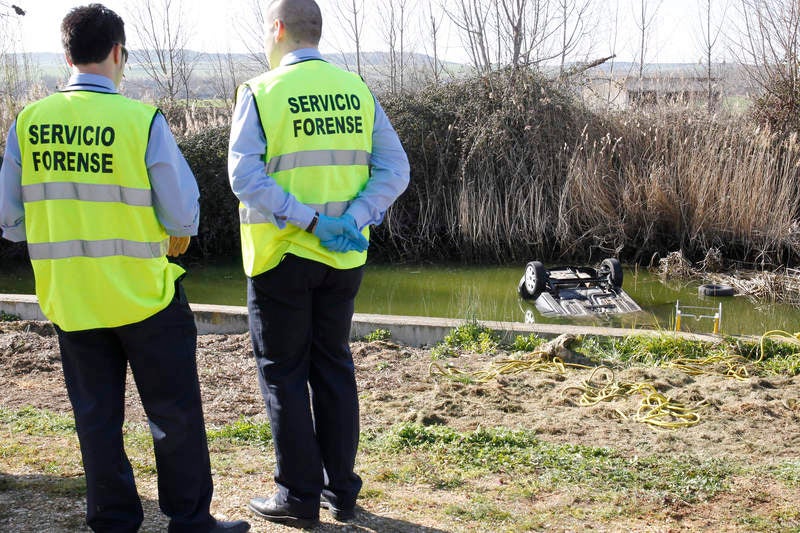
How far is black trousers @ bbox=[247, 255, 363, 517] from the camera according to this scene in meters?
3.44

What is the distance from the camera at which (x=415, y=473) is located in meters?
4.36

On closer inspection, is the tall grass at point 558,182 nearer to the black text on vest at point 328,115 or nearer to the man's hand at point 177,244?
the black text on vest at point 328,115

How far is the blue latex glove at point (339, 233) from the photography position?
338 cm

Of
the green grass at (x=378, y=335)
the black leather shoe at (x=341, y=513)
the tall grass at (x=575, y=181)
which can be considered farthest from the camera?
the tall grass at (x=575, y=181)

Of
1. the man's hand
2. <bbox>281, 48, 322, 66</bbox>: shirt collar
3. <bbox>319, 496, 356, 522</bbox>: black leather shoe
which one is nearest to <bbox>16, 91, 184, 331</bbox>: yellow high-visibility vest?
the man's hand

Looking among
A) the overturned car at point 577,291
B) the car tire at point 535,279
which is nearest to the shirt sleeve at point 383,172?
the overturned car at point 577,291

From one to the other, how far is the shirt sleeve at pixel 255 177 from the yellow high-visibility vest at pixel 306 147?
37 millimetres

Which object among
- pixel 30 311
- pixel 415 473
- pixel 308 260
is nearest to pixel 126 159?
pixel 308 260

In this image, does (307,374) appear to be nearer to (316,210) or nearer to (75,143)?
(316,210)

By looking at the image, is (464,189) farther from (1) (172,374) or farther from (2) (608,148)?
(1) (172,374)

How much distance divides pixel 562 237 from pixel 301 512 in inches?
417

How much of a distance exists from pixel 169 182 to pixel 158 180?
0.13ft

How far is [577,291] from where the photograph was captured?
9.99 m

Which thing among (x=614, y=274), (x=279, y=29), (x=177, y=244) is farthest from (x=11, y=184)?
(x=614, y=274)
